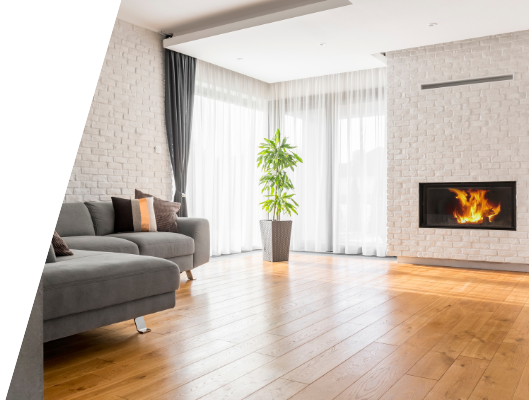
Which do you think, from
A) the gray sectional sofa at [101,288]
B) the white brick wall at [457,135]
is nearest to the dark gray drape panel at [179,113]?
the gray sectional sofa at [101,288]

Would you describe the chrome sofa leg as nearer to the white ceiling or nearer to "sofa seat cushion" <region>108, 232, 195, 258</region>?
"sofa seat cushion" <region>108, 232, 195, 258</region>

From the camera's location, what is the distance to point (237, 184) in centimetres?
686

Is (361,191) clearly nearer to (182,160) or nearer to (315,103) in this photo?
(315,103)

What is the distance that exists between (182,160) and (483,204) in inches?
140

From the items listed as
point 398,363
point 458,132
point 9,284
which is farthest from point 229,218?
point 9,284

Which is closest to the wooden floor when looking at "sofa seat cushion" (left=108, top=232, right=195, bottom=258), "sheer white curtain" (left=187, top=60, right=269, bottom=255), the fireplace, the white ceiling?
"sofa seat cushion" (left=108, top=232, right=195, bottom=258)

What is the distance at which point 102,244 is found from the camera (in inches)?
148

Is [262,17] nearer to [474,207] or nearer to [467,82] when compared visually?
[467,82]

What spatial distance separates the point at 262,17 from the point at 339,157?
8.63 ft

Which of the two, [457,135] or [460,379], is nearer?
[460,379]

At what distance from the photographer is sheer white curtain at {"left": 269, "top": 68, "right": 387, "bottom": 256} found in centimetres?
650

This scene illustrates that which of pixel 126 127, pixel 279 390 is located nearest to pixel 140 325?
pixel 279 390

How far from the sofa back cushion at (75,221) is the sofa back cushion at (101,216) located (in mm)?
85

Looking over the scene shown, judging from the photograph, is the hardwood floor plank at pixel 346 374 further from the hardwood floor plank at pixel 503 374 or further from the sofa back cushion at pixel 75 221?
the sofa back cushion at pixel 75 221
